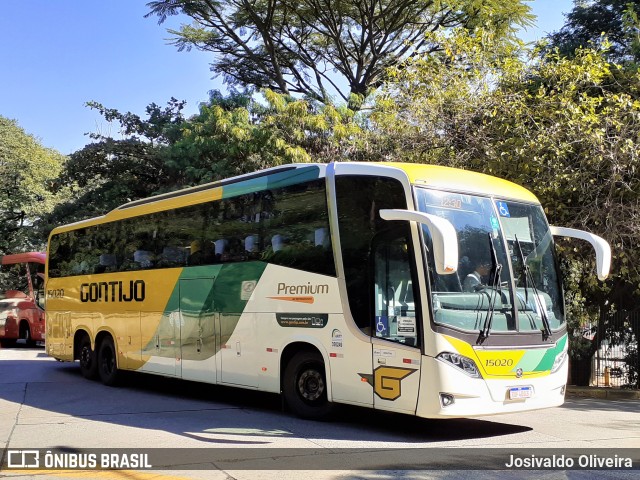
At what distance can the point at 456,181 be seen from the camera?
891 cm

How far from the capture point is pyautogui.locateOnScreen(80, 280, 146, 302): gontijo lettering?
1348 centimetres

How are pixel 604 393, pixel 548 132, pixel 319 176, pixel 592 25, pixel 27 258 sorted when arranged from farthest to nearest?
pixel 27 258 → pixel 592 25 → pixel 604 393 → pixel 548 132 → pixel 319 176

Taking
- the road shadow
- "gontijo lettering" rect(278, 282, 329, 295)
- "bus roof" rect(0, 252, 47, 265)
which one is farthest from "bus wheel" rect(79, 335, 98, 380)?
"bus roof" rect(0, 252, 47, 265)

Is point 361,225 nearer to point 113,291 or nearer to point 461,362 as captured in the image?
point 461,362

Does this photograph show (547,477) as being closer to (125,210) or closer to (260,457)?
(260,457)

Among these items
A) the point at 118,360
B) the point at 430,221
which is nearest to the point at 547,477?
the point at 430,221

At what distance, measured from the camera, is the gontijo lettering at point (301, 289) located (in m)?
9.37

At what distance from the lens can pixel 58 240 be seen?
663 inches

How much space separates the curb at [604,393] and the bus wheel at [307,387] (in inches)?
291

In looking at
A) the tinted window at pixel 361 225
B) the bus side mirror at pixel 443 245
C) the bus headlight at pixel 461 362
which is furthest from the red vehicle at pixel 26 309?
the bus side mirror at pixel 443 245

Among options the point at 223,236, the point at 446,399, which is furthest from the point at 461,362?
the point at 223,236

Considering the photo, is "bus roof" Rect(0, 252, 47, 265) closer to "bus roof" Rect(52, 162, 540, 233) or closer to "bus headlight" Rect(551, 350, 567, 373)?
"bus roof" Rect(52, 162, 540, 233)

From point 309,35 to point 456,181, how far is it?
21509 millimetres

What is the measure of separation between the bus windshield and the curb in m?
6.35
